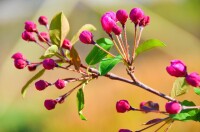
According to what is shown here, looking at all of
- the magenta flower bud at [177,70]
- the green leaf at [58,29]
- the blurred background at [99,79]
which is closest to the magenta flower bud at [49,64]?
the green leaf at [58,29]

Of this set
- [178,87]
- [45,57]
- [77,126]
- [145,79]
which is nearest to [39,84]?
[45,57]

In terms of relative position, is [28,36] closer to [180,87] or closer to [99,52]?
A: [99,52]

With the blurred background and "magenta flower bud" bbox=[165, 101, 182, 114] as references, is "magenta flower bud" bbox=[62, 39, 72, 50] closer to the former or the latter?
"magenta flower bud" bbox=[165, 101, 182, 114]

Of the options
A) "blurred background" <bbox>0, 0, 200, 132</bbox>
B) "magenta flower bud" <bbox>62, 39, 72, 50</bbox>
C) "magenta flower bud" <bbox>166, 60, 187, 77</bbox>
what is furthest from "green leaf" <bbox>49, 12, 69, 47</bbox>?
"blurred background" <bbox>0, 0, 200, 132</bbox>

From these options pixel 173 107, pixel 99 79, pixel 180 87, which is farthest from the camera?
pixel 99 79

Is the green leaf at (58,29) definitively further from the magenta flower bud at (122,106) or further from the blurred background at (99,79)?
the blurred background at (99,79)

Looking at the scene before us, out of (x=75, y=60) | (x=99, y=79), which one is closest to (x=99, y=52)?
(x=75, y=60)
